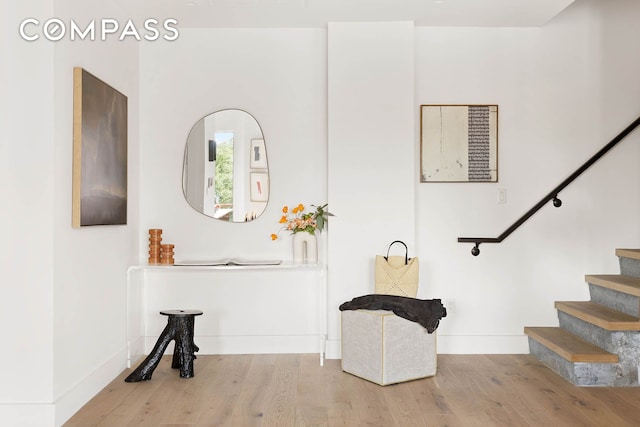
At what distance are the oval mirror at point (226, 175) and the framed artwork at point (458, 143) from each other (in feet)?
3.90

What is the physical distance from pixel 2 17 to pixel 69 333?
1.56 m

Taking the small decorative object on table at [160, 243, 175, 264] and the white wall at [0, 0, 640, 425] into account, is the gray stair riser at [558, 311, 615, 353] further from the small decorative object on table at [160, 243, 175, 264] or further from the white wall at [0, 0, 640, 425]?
the small decorative object on table at [160, 243, 175, 264]

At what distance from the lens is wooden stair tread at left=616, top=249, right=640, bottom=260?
13.6 ft

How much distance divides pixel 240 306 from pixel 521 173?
2247mm

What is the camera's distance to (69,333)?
3268 mm

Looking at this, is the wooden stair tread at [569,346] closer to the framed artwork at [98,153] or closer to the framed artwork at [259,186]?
the framed artwork at [259,186]

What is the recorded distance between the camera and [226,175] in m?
4.65

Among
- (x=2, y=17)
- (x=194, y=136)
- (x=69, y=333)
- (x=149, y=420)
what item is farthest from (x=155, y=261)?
(x=2, y=17)

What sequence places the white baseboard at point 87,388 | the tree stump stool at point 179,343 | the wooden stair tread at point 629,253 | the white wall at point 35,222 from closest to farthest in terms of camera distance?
1. the white wall at point 35,222
2. the white baseboard at point 87,388
3. the tree stump stool at point 179,343
4. the wooden stair tread at point 629,253

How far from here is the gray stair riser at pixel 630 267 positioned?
418 centimetres

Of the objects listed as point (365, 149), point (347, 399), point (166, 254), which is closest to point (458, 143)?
point (365, 149)

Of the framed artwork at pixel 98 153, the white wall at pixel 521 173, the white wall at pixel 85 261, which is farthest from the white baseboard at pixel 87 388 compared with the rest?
the white wall at pixel 521 173

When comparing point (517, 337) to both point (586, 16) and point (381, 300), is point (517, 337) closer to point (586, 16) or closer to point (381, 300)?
point (381, 300)

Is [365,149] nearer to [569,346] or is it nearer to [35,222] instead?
[569,346]
